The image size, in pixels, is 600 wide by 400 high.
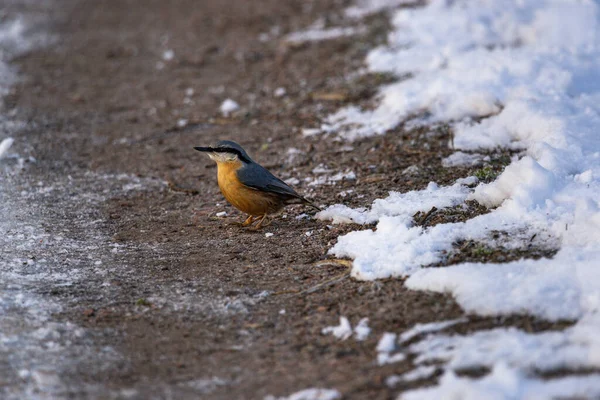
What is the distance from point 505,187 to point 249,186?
1.95 meters

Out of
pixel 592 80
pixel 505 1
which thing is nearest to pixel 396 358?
pixel 592 80

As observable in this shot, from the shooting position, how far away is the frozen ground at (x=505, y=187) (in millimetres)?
3662

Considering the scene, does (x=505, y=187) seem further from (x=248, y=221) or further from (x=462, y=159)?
(x=248, y=221)

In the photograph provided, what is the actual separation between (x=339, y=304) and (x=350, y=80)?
514 cm

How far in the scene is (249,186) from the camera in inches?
233

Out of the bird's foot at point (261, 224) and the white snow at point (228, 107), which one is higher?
the bird's foot at point (261, 224)

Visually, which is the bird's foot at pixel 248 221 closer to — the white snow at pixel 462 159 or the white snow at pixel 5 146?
the white snow at pixel 462 159

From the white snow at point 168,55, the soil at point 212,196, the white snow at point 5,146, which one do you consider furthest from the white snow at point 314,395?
the white snow at point 168,55

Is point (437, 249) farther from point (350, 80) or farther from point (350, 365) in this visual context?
point (350, 80)

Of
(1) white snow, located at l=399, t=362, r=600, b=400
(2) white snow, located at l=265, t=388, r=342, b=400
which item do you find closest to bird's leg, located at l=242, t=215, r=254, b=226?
(2) white snow, located at l=265, t=388, r=342, b=400

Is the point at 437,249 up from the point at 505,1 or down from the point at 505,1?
down

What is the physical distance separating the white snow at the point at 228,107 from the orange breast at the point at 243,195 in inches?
126

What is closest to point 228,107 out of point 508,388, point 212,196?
point 212,196

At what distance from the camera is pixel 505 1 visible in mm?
10570
